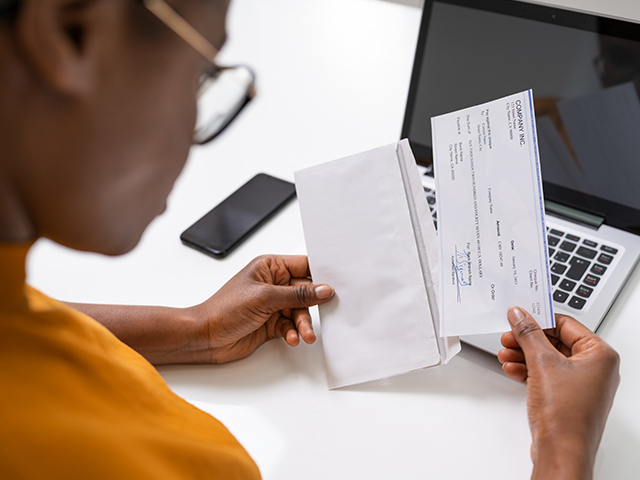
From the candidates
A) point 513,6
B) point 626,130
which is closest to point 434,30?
point 513,6

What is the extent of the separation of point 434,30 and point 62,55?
30.2 inches

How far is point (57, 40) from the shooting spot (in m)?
0.27

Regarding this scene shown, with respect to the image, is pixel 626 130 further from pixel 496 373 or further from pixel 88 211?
pixel 88 211

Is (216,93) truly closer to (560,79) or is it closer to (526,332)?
(526,332)

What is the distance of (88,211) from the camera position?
339 mm

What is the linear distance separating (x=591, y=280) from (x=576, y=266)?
3 centimetres

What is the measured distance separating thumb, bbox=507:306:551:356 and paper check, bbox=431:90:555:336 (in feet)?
0.04

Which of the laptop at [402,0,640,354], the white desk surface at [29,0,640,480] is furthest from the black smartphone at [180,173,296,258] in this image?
the laptop at [402,0,640,354]

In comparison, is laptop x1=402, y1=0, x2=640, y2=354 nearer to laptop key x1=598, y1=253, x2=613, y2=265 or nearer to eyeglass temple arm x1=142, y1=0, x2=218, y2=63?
laptop key x1=598, y1=253, x2=613, y2=265

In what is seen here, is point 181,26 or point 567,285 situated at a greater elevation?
point 181,26

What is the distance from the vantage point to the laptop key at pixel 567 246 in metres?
0.80

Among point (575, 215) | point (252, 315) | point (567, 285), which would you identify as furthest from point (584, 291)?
point (252, 315)

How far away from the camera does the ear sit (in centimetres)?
26

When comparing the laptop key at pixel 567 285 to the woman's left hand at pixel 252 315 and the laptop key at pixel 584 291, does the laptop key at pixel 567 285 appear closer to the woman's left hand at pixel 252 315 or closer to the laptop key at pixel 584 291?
the laptop key at pixel 584 291
